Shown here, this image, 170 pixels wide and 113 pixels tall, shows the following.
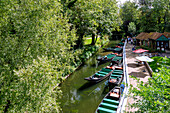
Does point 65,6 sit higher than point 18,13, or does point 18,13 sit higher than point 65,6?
point 65,6

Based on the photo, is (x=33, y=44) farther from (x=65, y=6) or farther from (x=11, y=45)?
(x=65, y=6)

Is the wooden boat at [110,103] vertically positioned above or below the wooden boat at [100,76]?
below

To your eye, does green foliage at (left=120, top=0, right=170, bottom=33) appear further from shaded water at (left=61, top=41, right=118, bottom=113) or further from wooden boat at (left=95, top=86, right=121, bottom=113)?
wooden boat at (left=95, top=86, right=121, bottom=113)

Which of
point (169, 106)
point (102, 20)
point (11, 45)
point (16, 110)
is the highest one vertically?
point (102, 20)

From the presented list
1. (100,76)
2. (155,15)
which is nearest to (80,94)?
(100,76)

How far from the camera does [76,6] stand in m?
25.8

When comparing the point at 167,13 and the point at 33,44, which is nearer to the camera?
the point at 33,44

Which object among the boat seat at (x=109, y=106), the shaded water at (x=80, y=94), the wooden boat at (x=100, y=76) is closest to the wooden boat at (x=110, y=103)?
the boat seat at (x=109, y=106)

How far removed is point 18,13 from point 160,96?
37.4 feet

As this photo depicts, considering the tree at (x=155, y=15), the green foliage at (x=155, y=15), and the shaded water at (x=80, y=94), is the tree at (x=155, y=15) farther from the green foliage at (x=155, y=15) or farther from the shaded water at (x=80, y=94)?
the shaded water at (x=80, y=94)

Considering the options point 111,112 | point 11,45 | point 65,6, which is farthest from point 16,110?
point 65,6

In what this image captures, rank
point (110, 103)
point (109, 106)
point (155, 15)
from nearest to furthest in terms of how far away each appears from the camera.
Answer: point (109, 106) → point (110, 103) → point (155, 15)

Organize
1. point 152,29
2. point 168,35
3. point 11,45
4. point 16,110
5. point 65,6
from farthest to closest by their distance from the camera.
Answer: point 152,29
point 168,35
point 65,6
point 11,45
point 16,110

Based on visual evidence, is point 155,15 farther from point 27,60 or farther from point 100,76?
point 27,60
